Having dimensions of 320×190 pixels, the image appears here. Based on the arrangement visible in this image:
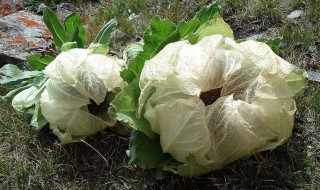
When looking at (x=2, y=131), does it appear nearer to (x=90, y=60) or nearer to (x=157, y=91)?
(x=90, y=60)

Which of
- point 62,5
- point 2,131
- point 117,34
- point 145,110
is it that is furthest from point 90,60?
point 62,5

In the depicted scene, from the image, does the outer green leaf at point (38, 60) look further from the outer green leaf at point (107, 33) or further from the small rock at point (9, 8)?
the small rock at point (9, 8)

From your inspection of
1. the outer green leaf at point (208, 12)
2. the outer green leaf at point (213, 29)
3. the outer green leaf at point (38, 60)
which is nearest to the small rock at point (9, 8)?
the outer green leaf at point (38, 60)

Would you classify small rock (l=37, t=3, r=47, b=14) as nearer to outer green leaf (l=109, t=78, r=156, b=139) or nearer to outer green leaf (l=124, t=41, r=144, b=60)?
outer green leaf (l=124, t=41, r=144, b=60)

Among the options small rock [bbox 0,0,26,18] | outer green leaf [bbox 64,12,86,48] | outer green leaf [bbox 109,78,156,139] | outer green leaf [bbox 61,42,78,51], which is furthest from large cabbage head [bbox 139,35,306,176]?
small rock [bbox 0,0,26,18]

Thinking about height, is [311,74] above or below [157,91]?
below

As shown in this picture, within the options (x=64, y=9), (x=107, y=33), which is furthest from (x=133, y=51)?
(x=64, y=9)
